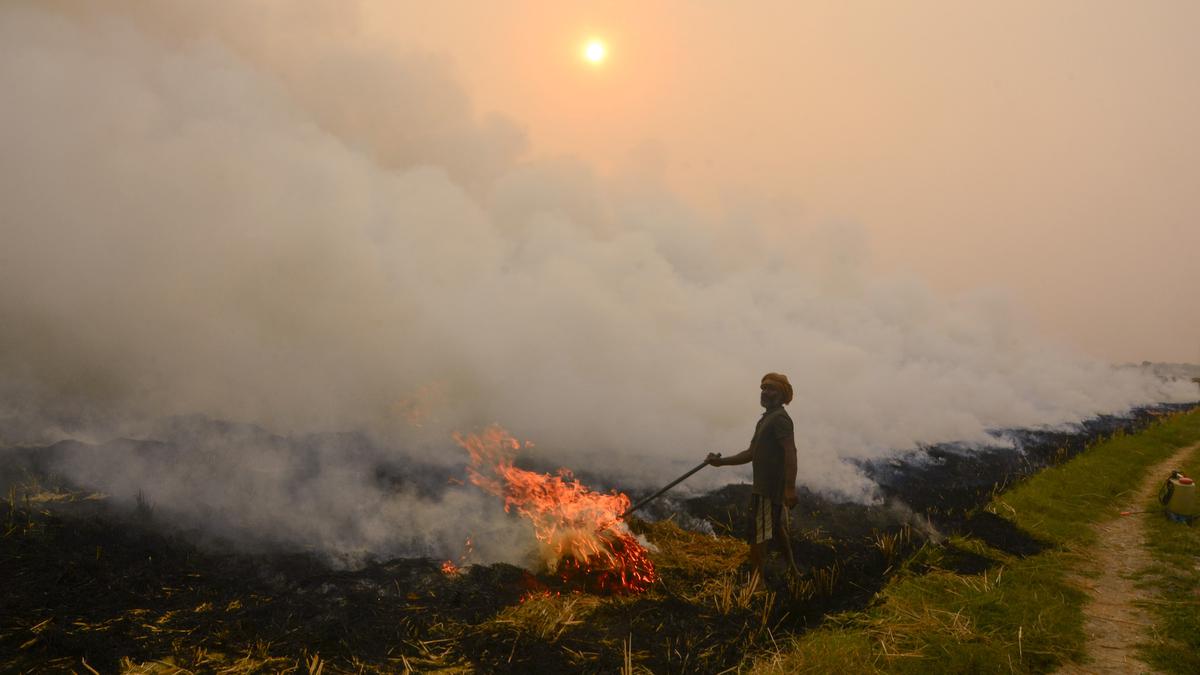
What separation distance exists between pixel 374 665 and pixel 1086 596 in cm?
931

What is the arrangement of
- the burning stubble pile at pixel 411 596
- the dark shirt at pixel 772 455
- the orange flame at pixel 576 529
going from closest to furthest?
the burning stubble pile at pixel 411 596, the dark shirt at pixel 772 455, the orange flame at pixel 576 529

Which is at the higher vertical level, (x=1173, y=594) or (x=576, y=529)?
(x=576, y=529)

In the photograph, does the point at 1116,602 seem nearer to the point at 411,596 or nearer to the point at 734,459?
the point at 734,459

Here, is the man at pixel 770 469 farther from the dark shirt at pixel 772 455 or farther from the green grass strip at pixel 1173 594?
the green grass strip at pixel 1173 594

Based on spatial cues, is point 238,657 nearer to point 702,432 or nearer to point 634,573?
point 634,573

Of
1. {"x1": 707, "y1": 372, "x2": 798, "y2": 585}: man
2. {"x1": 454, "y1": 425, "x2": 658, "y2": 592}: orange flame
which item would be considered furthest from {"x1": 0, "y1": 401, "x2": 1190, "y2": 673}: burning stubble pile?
{"x1": 707, "y1": 372, "x2": 798, "y2": 585}: man

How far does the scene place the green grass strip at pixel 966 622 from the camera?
5840 mm

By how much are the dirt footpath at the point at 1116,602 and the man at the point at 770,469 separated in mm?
3185

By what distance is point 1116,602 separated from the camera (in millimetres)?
7598

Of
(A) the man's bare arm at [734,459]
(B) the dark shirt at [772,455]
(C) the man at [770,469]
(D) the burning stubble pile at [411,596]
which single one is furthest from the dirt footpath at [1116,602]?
(A) the man's bare arm at [734,459]

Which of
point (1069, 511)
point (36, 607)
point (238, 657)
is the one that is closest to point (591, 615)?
point (238, 657)

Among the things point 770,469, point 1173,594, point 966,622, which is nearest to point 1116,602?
point 1173,594

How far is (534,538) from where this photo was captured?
8570 mm

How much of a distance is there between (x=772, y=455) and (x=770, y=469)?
19cm
